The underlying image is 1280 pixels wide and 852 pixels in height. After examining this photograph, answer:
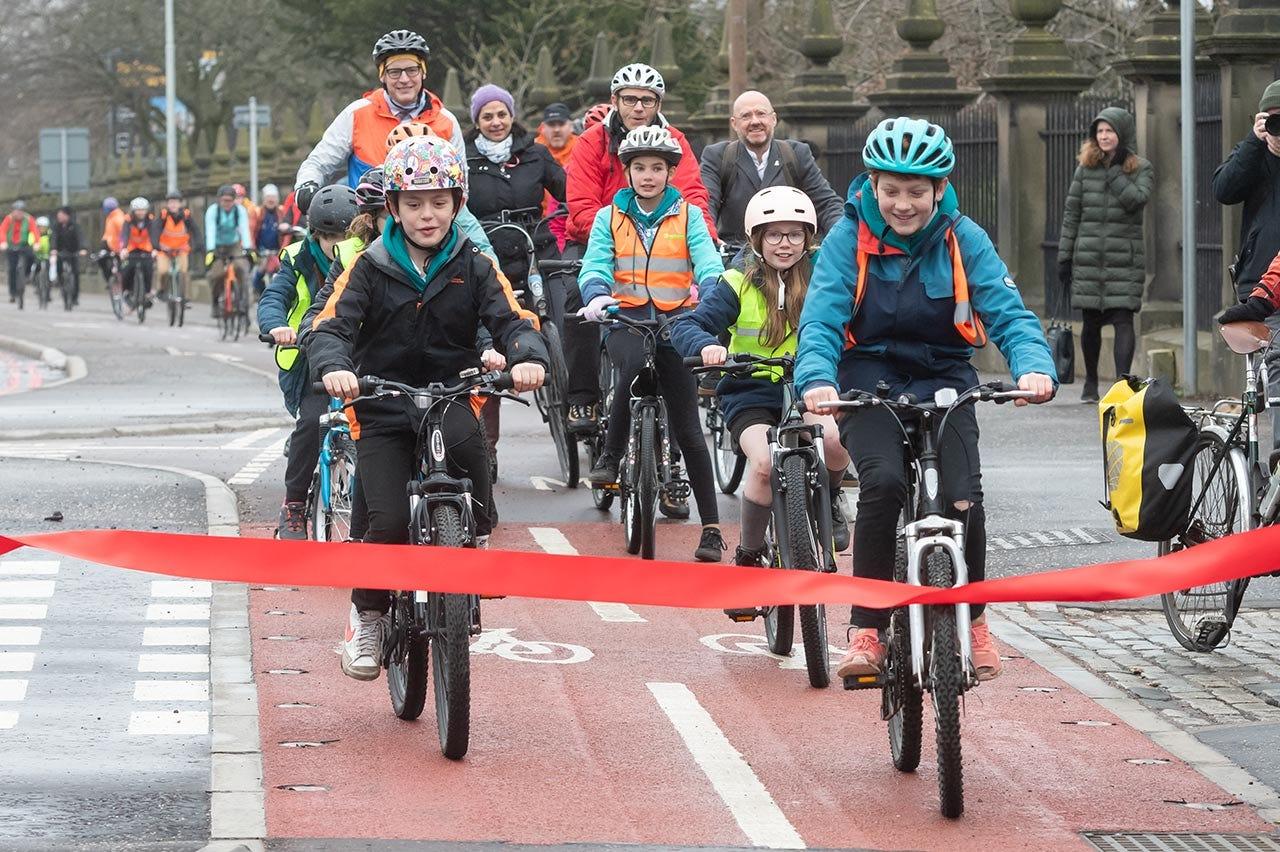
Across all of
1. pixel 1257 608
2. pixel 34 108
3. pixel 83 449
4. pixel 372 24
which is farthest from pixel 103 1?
pixel 1257 608

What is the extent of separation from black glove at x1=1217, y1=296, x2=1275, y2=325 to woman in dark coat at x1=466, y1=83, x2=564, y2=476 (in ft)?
19.0

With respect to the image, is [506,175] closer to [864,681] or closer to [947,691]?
[864,681]

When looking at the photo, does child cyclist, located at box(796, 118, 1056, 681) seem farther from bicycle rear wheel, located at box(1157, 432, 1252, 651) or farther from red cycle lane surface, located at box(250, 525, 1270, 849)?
bicycle rear wheel, located at box(1157, 432, 1252, 651)

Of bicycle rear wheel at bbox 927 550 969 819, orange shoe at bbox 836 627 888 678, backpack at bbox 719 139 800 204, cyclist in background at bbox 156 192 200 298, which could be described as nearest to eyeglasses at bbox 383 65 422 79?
backpack at bbox 719 139 800 204

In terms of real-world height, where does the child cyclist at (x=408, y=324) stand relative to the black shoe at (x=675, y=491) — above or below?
above

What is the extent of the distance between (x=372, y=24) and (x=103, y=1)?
28.1 m

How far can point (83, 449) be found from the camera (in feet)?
53.3

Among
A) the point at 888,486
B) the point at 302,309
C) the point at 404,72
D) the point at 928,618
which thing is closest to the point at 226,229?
the point at 404,72

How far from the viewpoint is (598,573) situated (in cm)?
665

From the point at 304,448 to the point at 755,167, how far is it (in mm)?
2805

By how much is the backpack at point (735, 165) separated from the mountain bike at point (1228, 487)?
345cm

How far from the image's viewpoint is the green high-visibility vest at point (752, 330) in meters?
9.42

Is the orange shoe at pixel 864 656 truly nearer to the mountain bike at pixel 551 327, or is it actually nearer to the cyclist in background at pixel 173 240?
the mountain bike at pixel 551 327

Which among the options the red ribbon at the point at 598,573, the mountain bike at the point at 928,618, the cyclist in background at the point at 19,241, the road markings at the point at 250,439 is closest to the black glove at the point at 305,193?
the red ribbon at the point at 598,573
